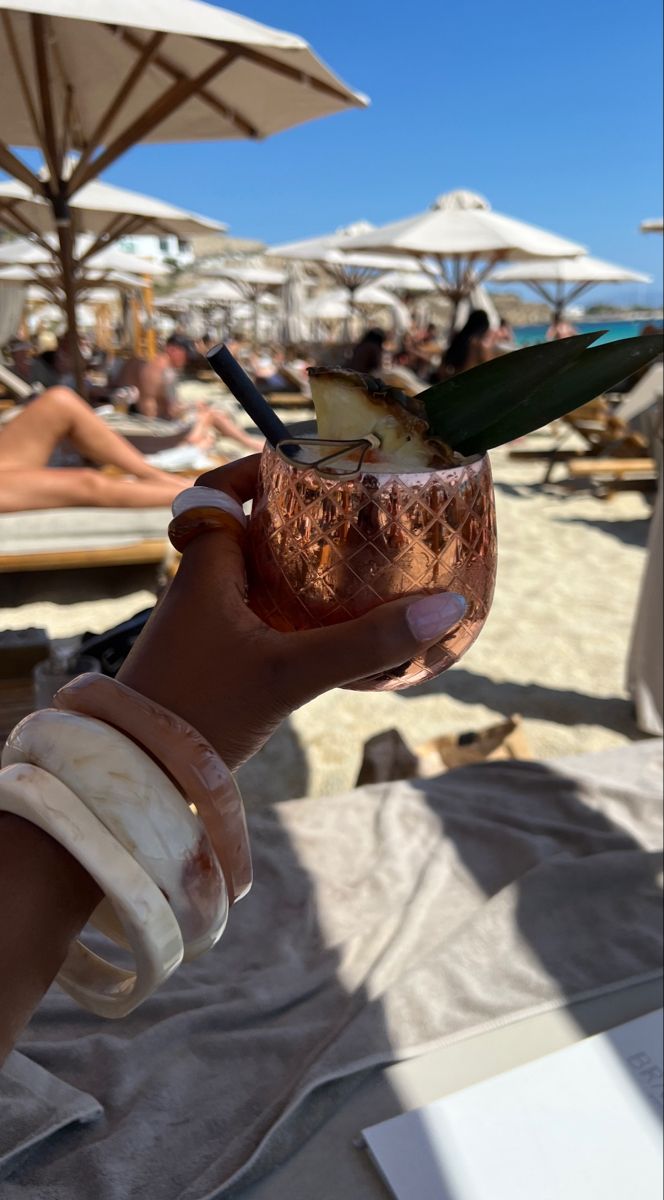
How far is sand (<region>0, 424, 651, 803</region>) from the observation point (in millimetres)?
3252

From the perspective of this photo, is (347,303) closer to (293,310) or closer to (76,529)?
(293,310)

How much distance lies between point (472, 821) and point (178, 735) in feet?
4.56

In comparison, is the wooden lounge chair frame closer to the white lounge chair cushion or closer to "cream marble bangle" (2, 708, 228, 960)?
the white lounge chair cushion

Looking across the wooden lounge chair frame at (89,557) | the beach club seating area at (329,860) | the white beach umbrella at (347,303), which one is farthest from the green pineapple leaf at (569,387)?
the white beach umbrella at (347,303)

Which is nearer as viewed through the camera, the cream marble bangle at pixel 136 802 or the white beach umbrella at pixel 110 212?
the cream marble bangle at pixel 136 802

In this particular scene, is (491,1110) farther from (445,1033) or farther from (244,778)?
(244,778)

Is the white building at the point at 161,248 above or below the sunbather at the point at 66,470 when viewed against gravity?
above

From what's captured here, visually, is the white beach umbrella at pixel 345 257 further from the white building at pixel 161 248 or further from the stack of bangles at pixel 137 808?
the stack of bangles at pixel 137 808

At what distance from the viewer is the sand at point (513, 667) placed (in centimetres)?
325

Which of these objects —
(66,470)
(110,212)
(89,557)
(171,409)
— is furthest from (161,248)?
(89,557)

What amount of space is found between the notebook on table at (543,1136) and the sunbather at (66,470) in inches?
115

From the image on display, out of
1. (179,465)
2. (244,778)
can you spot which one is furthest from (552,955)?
(179,465)

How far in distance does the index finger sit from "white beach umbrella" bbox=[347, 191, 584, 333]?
867 cm

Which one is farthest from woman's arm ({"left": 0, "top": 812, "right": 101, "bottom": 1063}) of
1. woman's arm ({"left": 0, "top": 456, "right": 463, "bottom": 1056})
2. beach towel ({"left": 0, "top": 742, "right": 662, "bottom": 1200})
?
beach towel ({"left": 0, "top": 742, "right": 662, "bottom": 1200})
